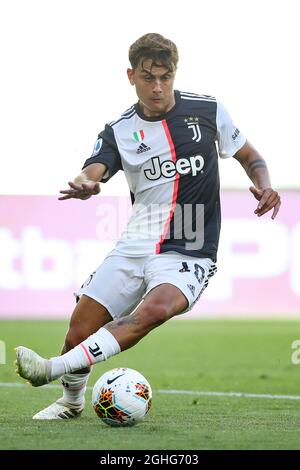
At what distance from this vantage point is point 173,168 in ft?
26.1

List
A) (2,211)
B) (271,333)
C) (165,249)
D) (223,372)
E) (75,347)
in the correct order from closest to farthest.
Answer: (75,347), (165,249), (223,372), (271,333), (2,211)

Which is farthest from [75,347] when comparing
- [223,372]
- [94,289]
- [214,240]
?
[223,372]

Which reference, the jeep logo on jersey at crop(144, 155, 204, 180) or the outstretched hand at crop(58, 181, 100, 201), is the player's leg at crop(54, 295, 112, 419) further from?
the jeep logo on jersey at crop(144, 155, 204, 180)

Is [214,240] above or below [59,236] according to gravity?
above

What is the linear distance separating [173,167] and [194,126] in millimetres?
388

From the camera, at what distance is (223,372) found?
13.8 meters

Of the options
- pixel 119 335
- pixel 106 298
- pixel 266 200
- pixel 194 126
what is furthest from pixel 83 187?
pixel 266 200

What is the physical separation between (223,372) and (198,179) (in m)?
6.28

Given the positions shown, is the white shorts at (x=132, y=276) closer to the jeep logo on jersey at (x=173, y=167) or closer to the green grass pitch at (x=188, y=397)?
the jeep logo on jersey at (x=173, y=167)

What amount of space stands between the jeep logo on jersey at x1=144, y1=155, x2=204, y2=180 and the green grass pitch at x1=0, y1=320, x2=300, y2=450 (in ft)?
6.01

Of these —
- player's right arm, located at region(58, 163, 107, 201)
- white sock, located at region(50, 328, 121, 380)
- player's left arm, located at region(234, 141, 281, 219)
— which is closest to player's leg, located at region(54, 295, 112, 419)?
white sock, located at region(50, 328, 121, 380)

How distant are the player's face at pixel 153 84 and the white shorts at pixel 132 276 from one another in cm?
114

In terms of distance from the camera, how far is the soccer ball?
7.25m

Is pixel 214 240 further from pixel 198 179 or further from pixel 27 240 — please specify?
pixel 27 240
